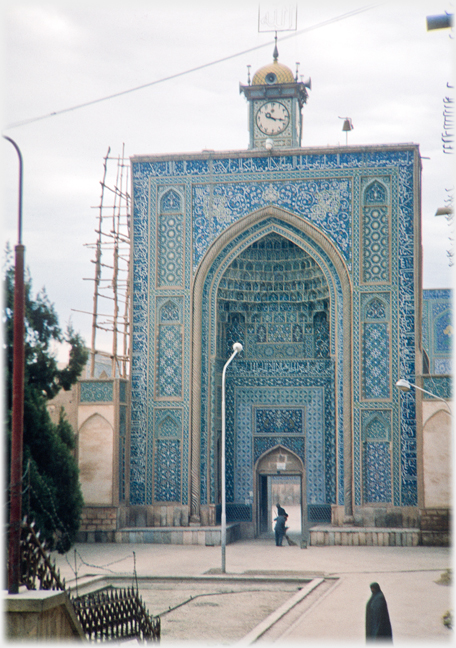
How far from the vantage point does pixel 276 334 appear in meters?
19.8

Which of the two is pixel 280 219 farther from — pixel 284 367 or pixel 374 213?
pixel 284 367

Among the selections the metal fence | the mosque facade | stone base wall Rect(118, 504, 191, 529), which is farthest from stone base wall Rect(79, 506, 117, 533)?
the metal fence

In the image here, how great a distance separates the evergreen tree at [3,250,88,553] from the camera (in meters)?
11.5

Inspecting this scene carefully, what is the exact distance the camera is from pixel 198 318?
60.3 feet

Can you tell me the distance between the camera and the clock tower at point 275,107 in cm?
1988

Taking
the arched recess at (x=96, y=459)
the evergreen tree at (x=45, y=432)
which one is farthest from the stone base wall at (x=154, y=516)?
the evergreen tree at (x=45, y=432)

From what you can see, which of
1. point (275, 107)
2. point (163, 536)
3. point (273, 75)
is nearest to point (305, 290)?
point (275, 107)

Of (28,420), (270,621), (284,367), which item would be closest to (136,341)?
→ (284,367)

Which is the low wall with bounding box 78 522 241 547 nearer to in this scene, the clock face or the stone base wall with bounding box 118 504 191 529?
the stone base wall with bounding box 118 504 191 529

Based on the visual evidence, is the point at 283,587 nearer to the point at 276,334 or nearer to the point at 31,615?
the point at 31,615

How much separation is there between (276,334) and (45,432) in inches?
352

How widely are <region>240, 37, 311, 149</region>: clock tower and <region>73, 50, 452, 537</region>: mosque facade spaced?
7cm

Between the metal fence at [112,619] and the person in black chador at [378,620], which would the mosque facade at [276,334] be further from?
the person in black chador at [378,620]

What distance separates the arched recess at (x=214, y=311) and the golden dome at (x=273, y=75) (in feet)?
12.7
